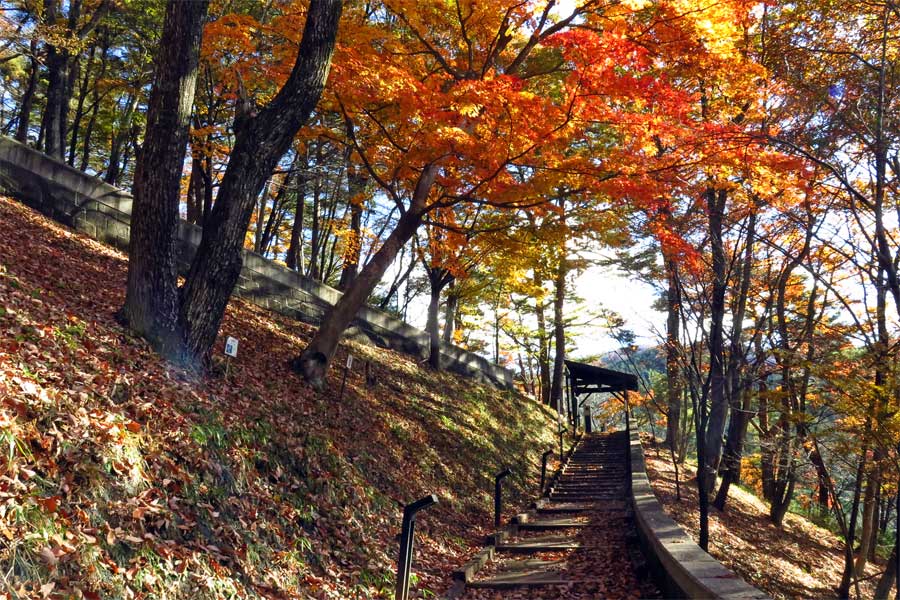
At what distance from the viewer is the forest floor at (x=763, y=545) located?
9.12 meters

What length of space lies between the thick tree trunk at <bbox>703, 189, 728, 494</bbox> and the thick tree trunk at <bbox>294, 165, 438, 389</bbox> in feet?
15.7

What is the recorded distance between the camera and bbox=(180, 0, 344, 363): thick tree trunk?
6742mm

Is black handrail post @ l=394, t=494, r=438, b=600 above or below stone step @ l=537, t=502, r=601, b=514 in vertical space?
above

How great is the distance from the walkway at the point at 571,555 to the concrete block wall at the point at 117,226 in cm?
696

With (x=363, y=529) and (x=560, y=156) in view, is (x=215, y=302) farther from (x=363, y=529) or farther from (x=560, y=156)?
(x=560, y=156)

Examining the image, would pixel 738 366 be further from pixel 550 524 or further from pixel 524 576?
pixel 524 576

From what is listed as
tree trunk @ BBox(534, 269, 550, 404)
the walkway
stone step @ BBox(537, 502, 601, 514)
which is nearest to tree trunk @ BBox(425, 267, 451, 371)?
the walkway

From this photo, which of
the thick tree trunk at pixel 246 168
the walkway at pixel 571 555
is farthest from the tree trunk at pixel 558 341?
the thick tree trunk at pixel 246 168

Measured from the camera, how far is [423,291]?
28422mm

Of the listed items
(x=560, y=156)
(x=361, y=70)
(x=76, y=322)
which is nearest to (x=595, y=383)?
(x=560, y=156)

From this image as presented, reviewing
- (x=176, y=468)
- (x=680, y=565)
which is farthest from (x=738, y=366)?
(x=176, y=468)

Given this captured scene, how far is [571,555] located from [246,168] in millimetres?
5967

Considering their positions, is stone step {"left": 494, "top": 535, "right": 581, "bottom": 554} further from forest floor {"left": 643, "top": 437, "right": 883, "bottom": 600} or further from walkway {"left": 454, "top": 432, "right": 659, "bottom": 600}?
forest floor {"left": 643, "top": 437, "right": 883, "bottom": 600}

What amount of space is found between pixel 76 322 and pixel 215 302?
55.3 inches
